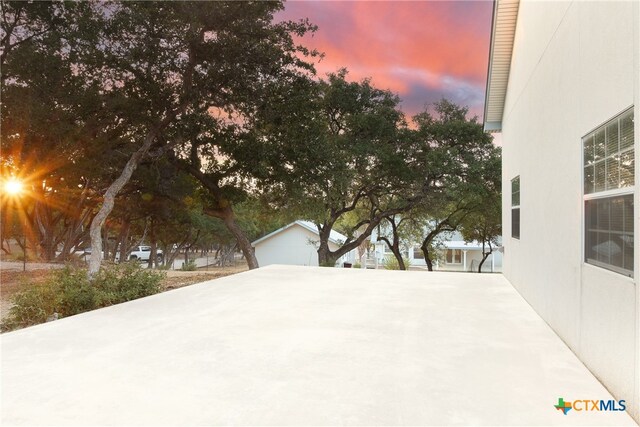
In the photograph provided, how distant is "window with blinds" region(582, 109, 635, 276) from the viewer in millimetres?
2578

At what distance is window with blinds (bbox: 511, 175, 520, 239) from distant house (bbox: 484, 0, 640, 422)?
1097mm

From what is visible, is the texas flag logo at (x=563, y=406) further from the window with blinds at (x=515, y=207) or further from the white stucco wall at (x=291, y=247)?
the white stucco wall at (x=291, y=247)

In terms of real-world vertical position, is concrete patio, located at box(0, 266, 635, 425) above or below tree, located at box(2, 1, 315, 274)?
below

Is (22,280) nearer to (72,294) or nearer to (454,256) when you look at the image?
(72,294)

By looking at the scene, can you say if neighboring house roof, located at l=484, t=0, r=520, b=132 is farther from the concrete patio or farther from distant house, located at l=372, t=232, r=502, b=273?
distant house, located at l=372, t=232, r=502, b=273

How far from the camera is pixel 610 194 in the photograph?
112 inches

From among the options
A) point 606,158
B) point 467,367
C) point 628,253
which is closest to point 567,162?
point 606,158

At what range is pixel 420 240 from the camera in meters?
23.2

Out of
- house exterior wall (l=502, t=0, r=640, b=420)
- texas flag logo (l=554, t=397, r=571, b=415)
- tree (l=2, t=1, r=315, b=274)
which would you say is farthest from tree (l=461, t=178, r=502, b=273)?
texas flag logo (l=554, t=397, r=571, b=415)

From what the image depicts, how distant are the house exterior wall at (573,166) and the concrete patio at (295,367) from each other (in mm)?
270

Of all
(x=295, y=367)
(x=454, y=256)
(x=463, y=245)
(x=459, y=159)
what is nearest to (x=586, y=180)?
(x=295, y=367)

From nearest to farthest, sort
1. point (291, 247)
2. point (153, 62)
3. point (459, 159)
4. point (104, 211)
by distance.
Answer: point (104, 211) < point (153, 62) < point (459, 159) < point (291, 247)

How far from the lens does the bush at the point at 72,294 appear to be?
5172 millimetres

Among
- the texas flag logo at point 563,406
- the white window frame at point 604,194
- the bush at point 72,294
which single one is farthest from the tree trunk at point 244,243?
the texas flag logo at point 563,406
